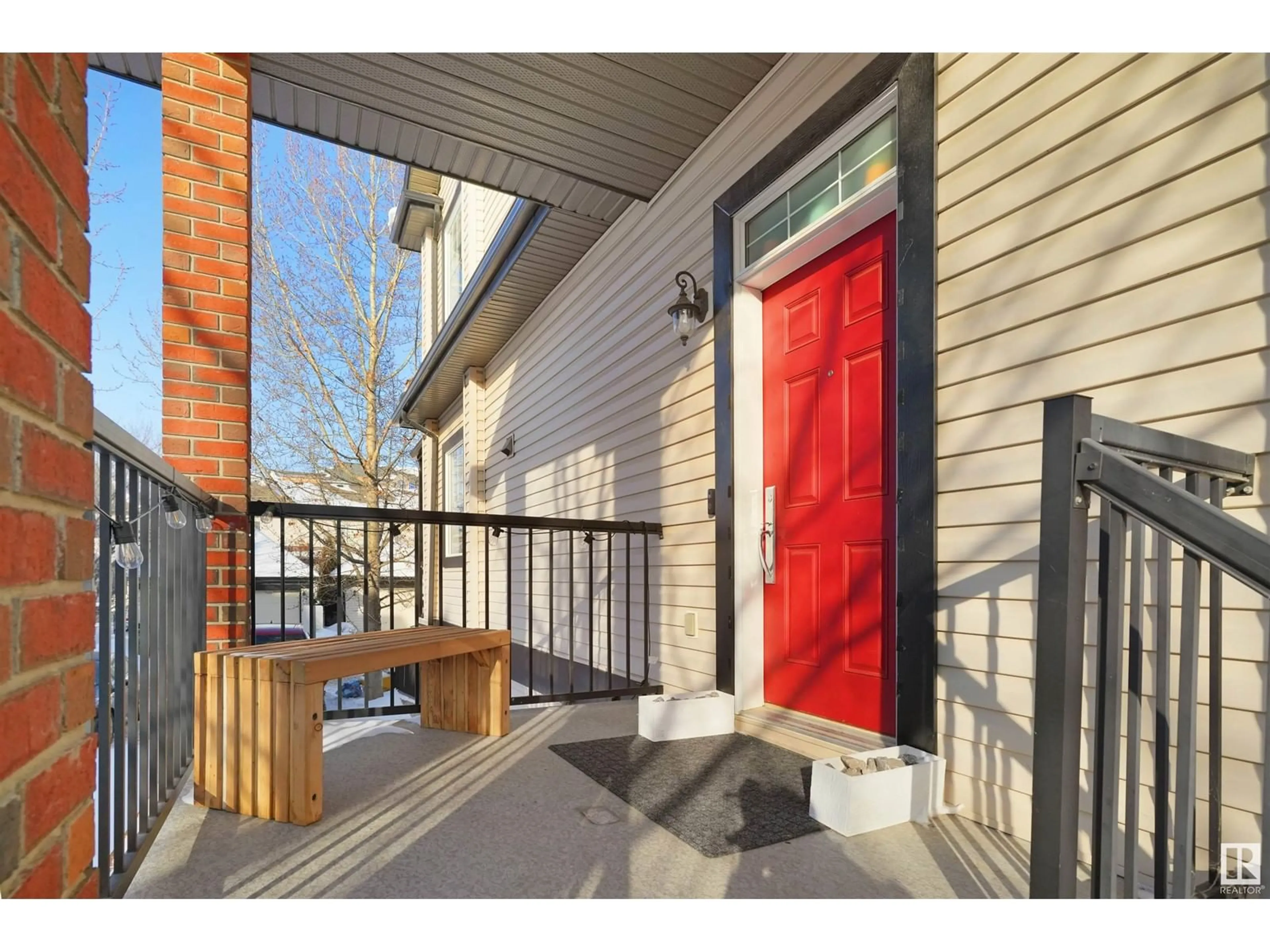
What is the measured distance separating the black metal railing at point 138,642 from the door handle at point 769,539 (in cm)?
223

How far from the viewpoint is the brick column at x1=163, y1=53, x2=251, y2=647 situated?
277 centimetres

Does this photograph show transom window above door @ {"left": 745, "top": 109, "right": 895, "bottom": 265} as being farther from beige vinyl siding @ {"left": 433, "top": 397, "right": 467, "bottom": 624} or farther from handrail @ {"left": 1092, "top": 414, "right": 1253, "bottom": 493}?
beige vinyl siding @ {"left": 433, "top": 397, "right": 467, "bottom": 624}

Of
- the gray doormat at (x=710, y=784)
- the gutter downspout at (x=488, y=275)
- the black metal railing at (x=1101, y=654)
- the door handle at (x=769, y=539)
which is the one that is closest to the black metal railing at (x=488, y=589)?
the gray doormat at (x=710, y=784)

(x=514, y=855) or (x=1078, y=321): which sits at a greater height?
(x=1078, y=321)

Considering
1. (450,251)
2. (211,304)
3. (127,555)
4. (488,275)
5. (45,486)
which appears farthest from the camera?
(450,251)

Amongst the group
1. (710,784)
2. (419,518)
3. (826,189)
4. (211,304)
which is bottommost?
(710,784)

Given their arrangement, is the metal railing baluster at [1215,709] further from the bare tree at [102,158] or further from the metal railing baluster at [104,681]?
the bare tree at [102,158]

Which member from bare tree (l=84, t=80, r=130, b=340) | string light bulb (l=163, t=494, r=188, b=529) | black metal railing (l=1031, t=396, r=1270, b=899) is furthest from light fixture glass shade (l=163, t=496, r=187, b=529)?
bare tree (l=84, t=80, r=130, b=340)

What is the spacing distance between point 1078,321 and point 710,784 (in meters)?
1.74

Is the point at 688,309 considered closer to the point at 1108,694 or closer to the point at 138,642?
the point at 138,642

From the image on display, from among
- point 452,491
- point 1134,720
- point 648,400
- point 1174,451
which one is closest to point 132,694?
point 1134,720

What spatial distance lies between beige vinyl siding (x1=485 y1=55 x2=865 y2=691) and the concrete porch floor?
1.61m

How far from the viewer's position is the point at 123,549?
4.65 feet

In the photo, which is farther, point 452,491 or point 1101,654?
point 452,491
